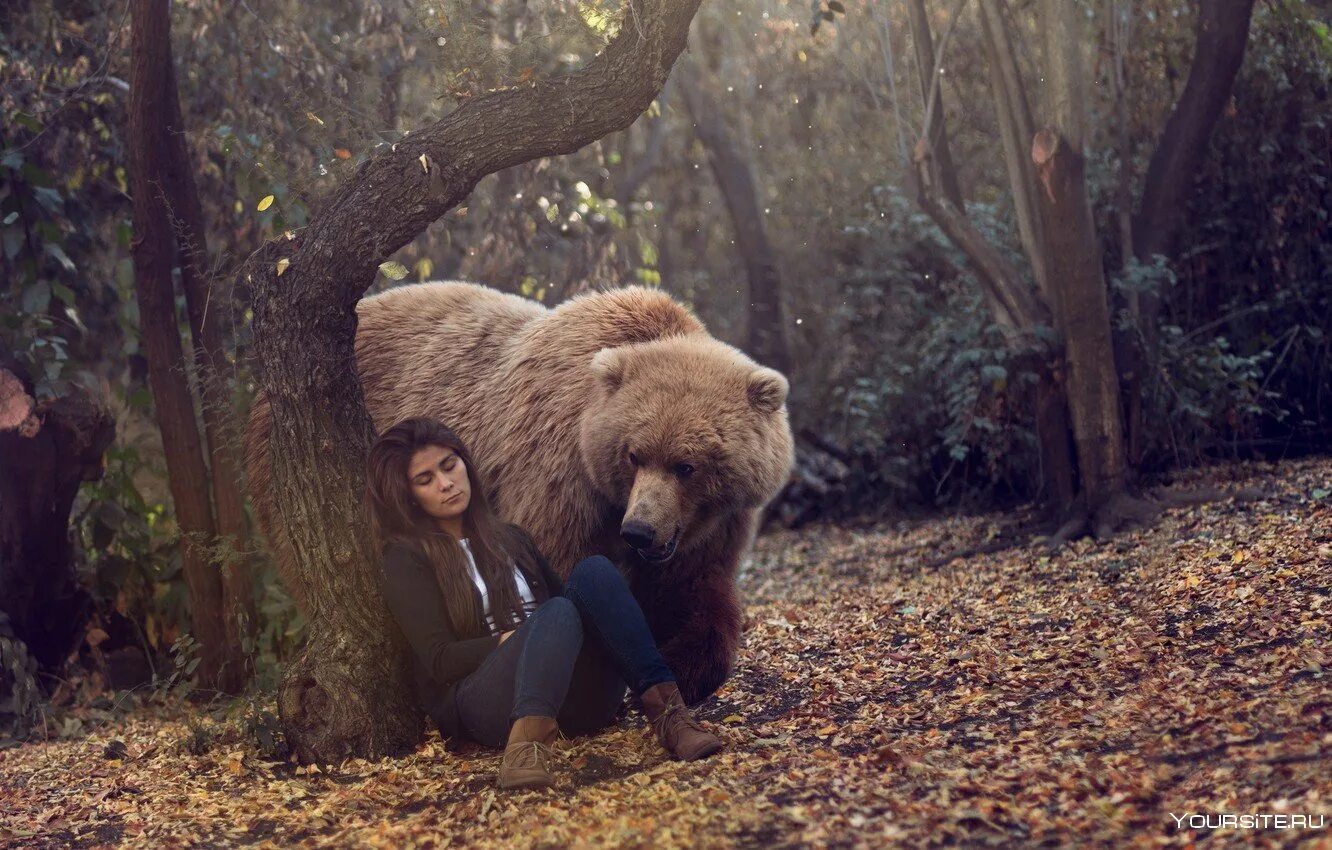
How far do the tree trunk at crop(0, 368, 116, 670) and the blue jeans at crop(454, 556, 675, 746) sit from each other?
2.51 metres

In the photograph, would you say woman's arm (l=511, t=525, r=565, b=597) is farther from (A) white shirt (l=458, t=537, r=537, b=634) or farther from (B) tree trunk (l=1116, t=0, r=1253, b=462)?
(B) tree trunk (l=1116, t=0, r=1253, b=462)

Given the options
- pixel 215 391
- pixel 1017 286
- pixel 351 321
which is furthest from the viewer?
pixel 1017 286

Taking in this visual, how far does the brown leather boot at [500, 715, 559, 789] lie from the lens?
3.55m

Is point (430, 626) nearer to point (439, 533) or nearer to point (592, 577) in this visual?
point (439, 533)

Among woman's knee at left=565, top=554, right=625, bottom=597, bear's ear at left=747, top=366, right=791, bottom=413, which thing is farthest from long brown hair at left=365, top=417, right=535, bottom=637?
bear's ear at left=747, top=366, right=791, bottom=413

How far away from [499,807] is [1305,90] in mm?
6671

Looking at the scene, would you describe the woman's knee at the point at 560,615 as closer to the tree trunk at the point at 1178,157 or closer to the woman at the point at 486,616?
the woman at the point at 486,616

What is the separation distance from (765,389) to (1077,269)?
7.55 ft

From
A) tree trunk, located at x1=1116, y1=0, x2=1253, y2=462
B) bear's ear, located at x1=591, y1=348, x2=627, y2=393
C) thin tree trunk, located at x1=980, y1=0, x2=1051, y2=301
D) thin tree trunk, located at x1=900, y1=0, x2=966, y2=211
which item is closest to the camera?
Answer: bear's ear, located at x1=591, y1=348, x2=627, y2=393

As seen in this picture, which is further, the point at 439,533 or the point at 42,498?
the point at 42,498

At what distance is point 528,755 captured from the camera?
3.58m

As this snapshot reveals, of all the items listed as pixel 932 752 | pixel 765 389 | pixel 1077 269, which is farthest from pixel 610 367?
pixel 1077 269

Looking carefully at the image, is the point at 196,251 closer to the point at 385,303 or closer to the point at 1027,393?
the point at 385,303

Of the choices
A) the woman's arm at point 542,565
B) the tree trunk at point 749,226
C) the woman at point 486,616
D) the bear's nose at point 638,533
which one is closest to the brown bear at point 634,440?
the bear's nose at point 638,533
